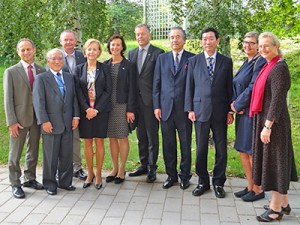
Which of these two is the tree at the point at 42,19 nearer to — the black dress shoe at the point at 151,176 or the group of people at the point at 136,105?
the group of people at the point at 136,105

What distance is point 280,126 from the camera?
3.87m

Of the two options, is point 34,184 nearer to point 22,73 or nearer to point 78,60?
point 22,73

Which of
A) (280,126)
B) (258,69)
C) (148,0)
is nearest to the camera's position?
(280,126)

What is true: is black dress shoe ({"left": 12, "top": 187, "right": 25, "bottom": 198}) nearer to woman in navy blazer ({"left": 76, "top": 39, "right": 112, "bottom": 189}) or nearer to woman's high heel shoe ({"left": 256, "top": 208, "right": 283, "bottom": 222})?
woman in navy blazer ({"left": 76, "top": 39, "right": 112, "bottom": 189})

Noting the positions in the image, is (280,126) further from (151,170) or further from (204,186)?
(151,170)

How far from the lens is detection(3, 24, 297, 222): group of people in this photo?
4465mm

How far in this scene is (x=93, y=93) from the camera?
479 cm

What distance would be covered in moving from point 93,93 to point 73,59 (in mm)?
729

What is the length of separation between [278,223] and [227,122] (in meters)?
1.27

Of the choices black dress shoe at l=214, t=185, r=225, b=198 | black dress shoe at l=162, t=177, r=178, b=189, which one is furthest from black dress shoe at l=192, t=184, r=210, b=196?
black dress shoe at l=162, t=177, r=178, b=189

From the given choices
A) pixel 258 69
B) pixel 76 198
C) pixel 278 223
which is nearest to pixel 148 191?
pixel 76 198

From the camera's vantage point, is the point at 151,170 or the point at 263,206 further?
the point at 151,170

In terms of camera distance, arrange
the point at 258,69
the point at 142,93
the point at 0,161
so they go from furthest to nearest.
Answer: the point at 0,161
the point at 142,93
the point at 258,69

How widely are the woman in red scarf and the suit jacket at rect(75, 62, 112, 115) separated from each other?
70.1 inches
